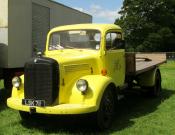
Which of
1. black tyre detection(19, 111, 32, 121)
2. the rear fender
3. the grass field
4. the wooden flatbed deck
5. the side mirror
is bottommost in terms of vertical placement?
the grass field

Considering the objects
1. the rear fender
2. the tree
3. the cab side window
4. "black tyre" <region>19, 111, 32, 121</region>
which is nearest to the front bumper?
"black tyre" <region>19, 111, 32, 121</region>

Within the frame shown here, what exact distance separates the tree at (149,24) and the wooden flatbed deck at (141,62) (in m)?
52.5

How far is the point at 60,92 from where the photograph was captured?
8961 mm

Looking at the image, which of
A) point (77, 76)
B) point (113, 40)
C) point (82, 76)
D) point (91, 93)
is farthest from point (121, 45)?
point (91, 93)

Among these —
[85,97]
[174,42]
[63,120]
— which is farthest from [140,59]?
[174,42]

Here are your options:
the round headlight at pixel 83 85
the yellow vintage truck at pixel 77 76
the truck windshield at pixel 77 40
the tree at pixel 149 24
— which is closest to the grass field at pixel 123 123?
the yellow vintage truck at pixel 77 76

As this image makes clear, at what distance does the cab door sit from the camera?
1024cm

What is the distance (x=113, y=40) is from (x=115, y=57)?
0.39 meters

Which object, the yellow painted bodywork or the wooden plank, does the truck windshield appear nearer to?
the yellow painted bodywork

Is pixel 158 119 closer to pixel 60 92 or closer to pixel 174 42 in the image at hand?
pixel 60 92

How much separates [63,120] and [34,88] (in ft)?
4.58

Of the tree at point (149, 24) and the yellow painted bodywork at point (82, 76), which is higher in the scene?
the tree at point (149, 24)

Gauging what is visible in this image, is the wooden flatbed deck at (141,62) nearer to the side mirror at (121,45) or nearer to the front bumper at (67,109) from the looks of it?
the side mirror at (121,45)

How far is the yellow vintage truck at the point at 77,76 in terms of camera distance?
8.83 m
